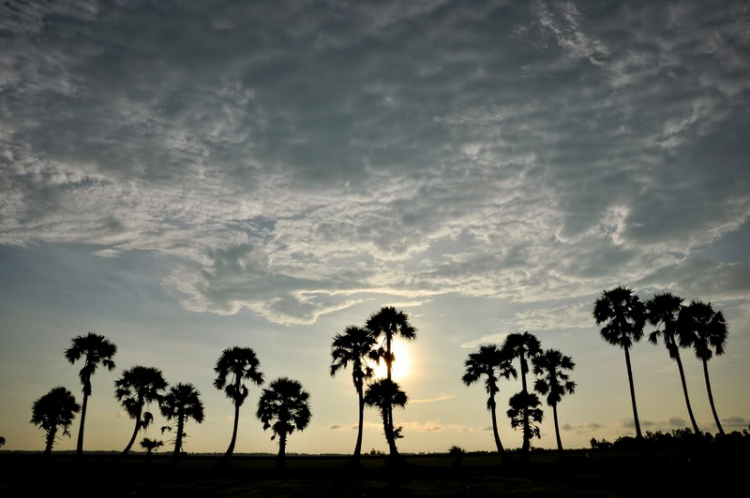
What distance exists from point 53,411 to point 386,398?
2492 inches

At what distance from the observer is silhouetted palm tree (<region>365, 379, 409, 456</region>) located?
171ft

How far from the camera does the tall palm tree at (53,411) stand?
77938 mm

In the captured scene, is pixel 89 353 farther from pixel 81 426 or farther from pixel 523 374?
pixel 523 374

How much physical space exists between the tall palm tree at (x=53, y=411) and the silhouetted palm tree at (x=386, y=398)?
195 ft

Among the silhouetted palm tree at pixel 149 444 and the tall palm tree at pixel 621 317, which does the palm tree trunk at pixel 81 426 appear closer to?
the silhouetted palm tree at pixel 149 444

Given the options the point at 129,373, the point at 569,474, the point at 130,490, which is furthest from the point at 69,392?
the point at 569,474

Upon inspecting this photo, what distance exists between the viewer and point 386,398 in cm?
5250

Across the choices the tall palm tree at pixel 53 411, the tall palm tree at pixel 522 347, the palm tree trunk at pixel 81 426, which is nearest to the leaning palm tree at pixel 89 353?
the palm tree trunk at pixel 81 426

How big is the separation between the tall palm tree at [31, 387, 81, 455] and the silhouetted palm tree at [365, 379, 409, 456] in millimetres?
59324

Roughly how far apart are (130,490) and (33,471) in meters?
25.6

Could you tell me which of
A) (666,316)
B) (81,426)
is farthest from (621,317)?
(81,426)

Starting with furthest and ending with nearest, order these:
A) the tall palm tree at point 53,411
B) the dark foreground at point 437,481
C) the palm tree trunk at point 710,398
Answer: the tall palm tree at point 53,411 → the palm tree trunk at point 710,398 → the dark foreground at point 437,481

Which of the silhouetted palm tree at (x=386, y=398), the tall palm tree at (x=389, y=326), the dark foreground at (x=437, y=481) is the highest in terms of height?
the tall palm tree at (x=389, y=326)

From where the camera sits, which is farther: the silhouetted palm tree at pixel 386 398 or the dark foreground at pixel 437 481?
the silhouetted palm tree at pixel 386 398
